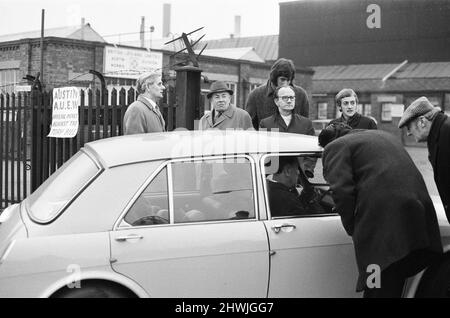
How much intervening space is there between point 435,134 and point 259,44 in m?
51.3

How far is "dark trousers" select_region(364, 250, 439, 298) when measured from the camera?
Answer: 12.0 ft

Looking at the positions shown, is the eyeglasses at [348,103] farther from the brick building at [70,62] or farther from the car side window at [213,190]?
the brick building at [70,62]

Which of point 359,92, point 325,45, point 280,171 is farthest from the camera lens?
point 325,45

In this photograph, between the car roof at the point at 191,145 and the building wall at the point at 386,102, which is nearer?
the car roof at the point at 191,145

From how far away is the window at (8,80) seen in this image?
22.0 metres

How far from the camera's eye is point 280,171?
13.3 feet

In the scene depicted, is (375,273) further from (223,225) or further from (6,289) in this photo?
(6,289)

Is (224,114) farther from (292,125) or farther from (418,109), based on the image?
(418,109)

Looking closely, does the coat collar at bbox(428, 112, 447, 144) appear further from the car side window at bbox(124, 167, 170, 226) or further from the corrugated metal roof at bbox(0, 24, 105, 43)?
the corrugated metal roof at bbox(0, 24, 105, 43)

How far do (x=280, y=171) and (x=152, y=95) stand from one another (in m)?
2.60

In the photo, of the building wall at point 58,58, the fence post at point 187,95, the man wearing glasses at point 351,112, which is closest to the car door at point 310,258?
the man wearing glasses at point 351,112

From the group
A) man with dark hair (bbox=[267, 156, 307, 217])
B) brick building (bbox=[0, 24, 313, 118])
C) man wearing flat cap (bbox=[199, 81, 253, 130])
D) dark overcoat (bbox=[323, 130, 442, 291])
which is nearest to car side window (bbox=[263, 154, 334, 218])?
man with dark hair (bbox=[267, 156, 307, 217])

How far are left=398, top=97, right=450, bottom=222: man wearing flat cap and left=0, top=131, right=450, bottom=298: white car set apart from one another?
36 centimetres

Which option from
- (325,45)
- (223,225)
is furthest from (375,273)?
(325,45)
